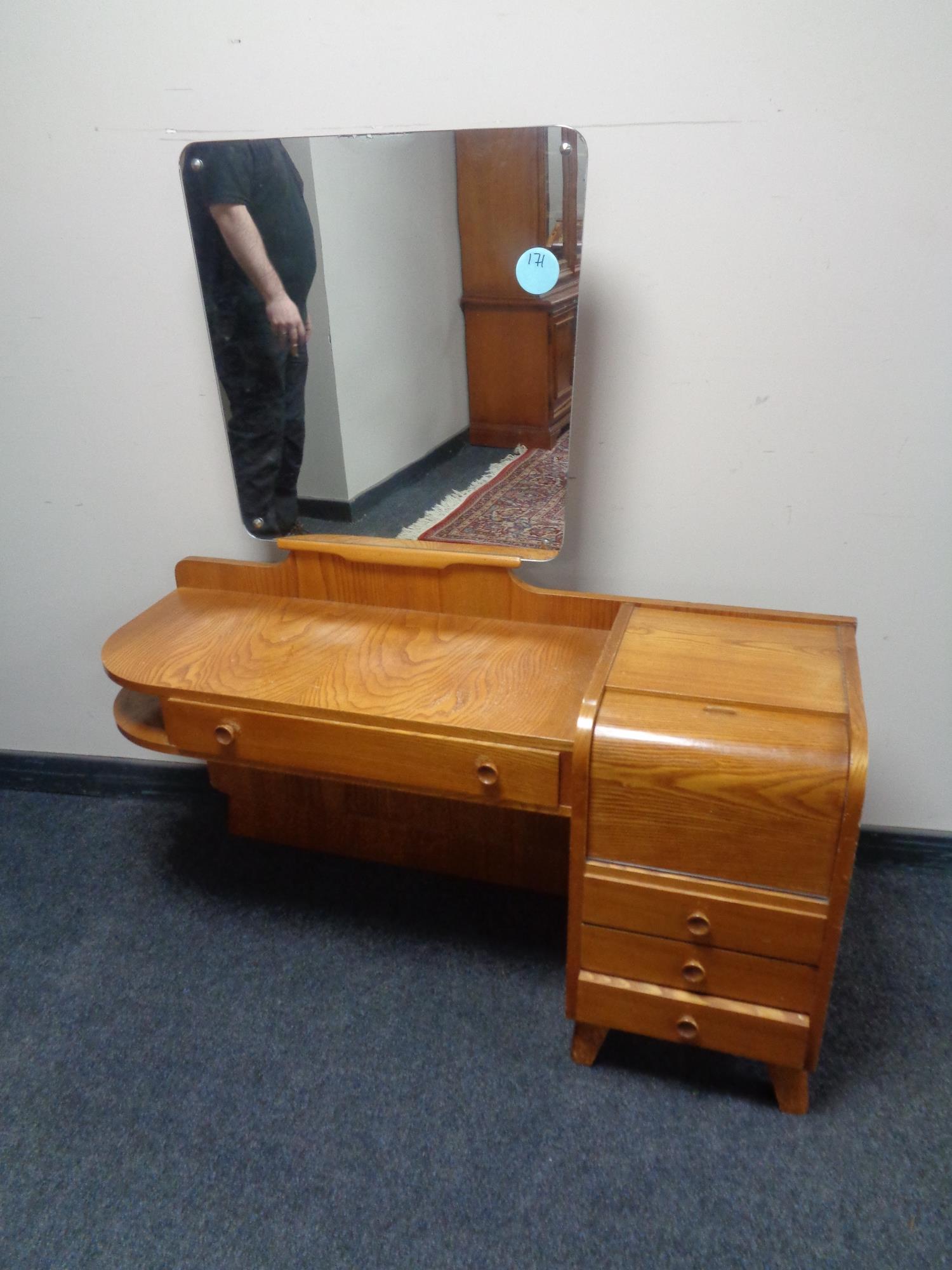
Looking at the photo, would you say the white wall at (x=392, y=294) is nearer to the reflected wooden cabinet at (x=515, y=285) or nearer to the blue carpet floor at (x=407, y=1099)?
the reflected wooden cabinet at (x=515, y=285)

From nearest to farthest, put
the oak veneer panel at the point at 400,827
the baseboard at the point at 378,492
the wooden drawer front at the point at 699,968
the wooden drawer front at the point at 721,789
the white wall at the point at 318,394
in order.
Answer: the wooden drawer front at the point at 721,789, the wooden drawer front at the point at 699,968, the white wall at the point at 318,394, the baseboard at the point at 378,492, the oak veneer panel at the point at 400,827

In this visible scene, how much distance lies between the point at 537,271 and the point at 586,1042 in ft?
3.83

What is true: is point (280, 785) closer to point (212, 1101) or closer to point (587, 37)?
point (212, 1101)

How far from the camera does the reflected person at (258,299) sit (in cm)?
128

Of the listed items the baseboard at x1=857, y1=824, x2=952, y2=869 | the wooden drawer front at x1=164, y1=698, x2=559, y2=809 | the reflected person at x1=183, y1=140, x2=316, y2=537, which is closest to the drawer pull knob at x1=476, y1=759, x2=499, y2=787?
the wooden drawer front at x1=164, y1=698, x2=559, y2=809

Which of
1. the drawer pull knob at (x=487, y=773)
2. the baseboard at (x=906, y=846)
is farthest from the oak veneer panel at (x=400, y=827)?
the baseboard at (x=906, y=846)

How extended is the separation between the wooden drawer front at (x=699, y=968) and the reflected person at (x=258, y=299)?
0.85m

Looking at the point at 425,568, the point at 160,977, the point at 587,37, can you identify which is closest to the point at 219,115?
the point at 587,37

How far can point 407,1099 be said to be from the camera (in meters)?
1.28

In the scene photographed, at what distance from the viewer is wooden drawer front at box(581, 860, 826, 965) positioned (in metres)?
1.09

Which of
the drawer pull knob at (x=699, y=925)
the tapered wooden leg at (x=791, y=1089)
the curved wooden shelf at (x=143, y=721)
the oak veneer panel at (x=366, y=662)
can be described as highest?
the oak veneer panel at (x=366, y=662)

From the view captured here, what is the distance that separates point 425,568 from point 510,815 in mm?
501

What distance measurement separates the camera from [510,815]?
1586 millimetres

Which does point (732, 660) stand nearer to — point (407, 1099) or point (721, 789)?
point (721, 789)
